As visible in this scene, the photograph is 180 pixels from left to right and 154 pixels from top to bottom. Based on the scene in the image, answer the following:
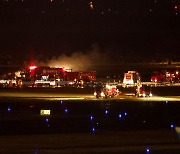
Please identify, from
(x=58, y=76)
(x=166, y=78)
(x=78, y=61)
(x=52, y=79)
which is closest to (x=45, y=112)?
(x=52, y=79)

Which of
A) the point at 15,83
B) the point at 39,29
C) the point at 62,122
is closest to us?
the point at 62,122

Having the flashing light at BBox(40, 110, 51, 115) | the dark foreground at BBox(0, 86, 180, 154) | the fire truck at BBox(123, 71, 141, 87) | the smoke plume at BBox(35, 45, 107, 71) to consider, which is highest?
the smoke plume at BBox(35, 45, 107, 71)

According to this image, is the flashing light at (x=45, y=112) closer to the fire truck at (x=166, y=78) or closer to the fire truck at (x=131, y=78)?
the fire truck at (x=131, y=78)

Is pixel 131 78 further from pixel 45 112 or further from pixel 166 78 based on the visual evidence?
pixel 45 112

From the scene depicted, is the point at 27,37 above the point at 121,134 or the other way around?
above

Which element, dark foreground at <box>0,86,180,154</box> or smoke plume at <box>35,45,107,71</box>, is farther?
smoke plume at <box>35,45,107,71</box>

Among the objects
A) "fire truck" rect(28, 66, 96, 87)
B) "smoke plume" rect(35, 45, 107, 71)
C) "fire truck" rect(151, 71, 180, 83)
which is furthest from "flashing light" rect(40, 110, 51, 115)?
"smoke plume" rect(35, 45, 107, 71)

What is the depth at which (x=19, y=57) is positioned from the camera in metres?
112

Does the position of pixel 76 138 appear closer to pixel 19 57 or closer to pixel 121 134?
pixel 121 134

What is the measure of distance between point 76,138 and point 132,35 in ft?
364

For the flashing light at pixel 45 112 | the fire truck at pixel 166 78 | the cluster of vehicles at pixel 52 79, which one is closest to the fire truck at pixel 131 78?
the cluster of vehicles at pixel 52 79

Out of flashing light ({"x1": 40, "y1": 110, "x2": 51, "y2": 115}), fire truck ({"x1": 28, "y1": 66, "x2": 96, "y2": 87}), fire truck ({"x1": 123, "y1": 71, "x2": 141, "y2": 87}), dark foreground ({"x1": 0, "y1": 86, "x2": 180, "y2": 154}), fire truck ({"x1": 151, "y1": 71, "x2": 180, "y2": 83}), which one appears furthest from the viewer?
fire truck ({"x1": 151, "y1": 71, "x2": 180, "y2": 83})

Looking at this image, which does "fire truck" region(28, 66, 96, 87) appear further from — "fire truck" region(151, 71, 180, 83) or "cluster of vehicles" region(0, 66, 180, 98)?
"fire truck" region(151, 71, 180, 83)

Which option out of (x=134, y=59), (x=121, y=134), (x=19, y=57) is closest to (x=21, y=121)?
(x=121, y=134)
